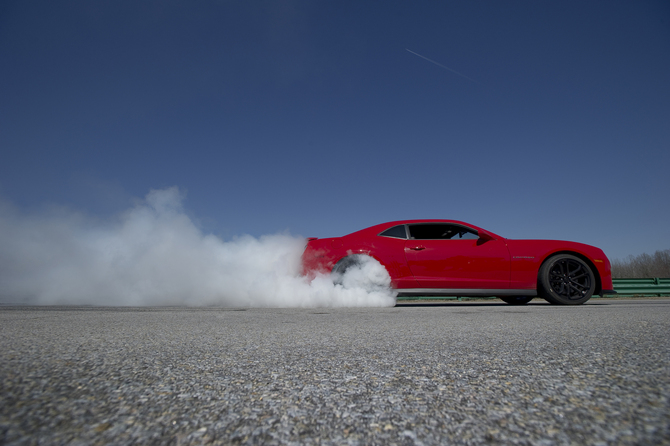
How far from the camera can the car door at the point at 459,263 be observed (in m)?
5.83

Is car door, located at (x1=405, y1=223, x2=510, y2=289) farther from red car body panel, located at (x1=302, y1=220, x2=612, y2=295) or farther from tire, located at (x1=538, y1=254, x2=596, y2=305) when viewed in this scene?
tire, located at (x1=538, y1=254, x2=596, y2=305)

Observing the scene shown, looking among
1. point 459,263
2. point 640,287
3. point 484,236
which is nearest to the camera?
point 459,263

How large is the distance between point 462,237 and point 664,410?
5254 millimetres

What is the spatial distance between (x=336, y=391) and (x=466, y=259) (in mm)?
5143

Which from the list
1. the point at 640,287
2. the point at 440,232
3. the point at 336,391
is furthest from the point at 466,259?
the point at 640,287

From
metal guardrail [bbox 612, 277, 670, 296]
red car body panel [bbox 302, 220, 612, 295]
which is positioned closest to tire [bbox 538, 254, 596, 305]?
red car body panel [bbox 302, 220, 612, 295]

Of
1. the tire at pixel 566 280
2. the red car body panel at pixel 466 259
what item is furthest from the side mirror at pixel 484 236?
the tire at pixel 566 280

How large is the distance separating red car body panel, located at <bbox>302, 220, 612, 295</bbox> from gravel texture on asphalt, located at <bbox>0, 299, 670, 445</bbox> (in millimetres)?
3701

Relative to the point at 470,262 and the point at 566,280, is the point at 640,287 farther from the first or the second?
the point at 470,262

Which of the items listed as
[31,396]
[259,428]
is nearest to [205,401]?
[259,428]

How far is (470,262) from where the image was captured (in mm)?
5871

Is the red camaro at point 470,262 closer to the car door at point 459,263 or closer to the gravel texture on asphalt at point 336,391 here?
the car door at point 459,263

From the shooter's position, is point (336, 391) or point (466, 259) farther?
point (466, 259)

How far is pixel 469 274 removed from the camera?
5.85 metres
